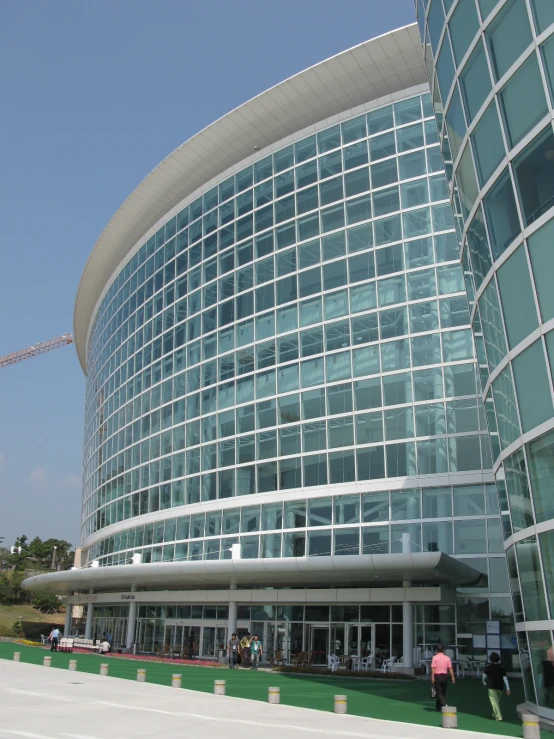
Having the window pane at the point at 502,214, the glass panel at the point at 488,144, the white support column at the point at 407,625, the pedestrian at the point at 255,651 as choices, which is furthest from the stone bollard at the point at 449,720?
the pedestrian at the point at 255,651

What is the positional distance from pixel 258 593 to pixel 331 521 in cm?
573

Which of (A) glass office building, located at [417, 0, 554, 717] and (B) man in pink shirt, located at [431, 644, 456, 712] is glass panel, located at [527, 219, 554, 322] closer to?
(A) glass office building, located at [417, 0, 554, 717]

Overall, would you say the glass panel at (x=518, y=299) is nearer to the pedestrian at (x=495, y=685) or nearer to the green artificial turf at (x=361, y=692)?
the pedestrian at (x=495, y=685)

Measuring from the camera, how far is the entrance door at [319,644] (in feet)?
118

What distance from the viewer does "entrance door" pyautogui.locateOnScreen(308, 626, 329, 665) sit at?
3597 centimetres

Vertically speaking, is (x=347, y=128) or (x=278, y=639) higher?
(x=347, y=128)

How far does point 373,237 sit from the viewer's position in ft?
124

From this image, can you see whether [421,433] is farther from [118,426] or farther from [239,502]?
[118,426]

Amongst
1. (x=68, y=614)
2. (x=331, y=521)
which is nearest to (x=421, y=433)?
(x=331, y=521)

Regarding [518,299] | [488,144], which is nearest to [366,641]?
[518,299]

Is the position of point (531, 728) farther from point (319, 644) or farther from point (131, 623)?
point (131, 623)

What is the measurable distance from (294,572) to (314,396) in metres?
8.85

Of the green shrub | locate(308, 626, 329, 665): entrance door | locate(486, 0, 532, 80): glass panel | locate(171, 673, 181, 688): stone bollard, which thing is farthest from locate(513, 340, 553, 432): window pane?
locate(308, 626, 329, 665): entrance door

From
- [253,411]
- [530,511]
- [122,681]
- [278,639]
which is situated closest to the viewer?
[530,511]
